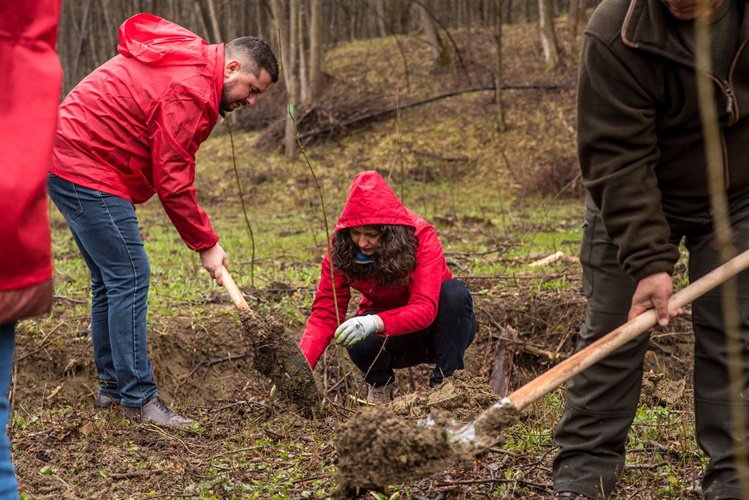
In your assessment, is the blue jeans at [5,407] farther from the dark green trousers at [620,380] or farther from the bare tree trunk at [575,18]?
the bare tree trunk at [575,18]

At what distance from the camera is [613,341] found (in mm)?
2684

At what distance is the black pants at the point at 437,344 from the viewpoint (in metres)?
4.54

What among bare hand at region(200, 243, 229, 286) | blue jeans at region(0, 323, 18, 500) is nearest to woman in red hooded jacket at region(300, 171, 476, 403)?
bare hand at region(200, 243, 229, 286)

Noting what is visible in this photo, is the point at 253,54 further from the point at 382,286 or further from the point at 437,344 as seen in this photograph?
the point at 437,344

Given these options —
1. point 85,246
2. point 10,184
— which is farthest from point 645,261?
point 85,246

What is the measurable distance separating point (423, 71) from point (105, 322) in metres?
18.3

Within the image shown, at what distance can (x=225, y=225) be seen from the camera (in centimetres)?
1276

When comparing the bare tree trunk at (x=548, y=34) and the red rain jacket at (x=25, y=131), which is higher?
the red rain jacket at (x=25, y=131)

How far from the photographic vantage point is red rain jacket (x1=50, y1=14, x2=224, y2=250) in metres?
4.07

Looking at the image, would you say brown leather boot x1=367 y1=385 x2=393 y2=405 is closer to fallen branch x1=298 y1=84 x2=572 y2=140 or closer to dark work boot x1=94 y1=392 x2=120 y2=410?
dark work boot x1=94 y1=392 x2=120 y2=410

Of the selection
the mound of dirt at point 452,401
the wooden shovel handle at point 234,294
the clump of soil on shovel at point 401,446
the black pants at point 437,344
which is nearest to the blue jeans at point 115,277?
the wooden shovel handle at point 234,294

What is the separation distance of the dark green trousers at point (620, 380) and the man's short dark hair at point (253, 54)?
75.3 inches

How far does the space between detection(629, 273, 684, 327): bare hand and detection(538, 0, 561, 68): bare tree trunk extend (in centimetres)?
1733

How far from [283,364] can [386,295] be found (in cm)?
70
